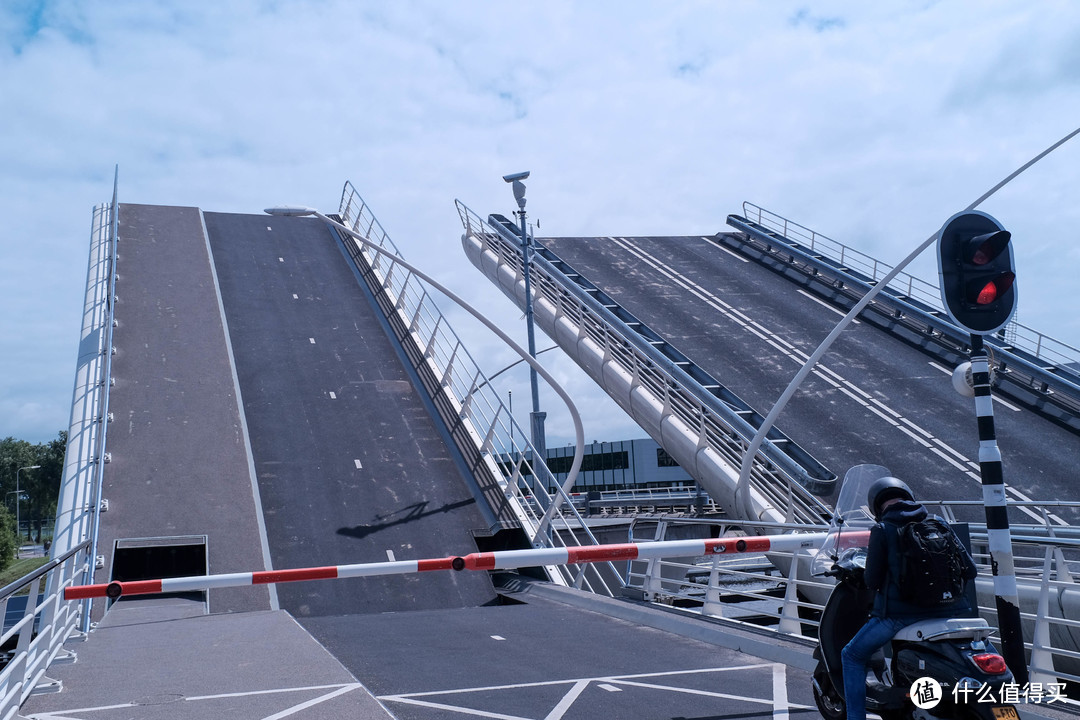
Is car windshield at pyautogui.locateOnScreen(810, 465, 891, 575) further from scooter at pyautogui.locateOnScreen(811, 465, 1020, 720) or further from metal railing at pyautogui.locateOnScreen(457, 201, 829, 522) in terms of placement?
metal railing at pyautogui.locateOnScreen(457, 201, 829, 522)

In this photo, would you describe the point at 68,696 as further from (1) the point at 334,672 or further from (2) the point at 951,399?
(2) the point at 951,399

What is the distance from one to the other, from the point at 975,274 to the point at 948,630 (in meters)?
2.46

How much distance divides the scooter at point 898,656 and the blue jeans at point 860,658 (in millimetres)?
79

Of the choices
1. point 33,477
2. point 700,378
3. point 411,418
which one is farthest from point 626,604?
point 33,477

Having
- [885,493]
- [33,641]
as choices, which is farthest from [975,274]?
[33,641]

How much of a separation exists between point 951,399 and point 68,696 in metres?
21.1

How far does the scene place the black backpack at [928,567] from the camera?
14.3ft

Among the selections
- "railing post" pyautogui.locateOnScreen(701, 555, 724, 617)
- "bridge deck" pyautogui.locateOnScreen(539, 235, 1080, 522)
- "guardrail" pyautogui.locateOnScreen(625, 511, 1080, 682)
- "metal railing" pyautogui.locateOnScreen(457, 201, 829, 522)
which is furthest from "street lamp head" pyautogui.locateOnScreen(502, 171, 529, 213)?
"railing post" pyautogui.locateOnScreen(701, 555, 724, 617)

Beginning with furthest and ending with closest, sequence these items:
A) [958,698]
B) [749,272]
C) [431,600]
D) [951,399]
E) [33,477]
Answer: [33,477], [749,272], [951,399], [431,600], [958,698]

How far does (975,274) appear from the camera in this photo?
5840 millimetres

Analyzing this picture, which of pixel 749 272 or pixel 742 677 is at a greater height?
pixel 749 272

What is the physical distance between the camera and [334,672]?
295 inches

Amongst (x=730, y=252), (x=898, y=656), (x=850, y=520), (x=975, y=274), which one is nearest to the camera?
(x=898, y=656)

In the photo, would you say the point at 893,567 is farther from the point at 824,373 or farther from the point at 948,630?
the point at 824,373
